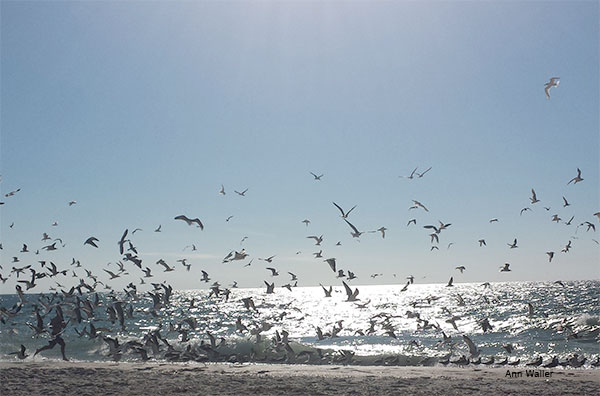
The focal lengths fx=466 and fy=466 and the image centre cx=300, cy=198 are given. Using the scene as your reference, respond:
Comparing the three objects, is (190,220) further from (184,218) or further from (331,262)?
(331,262)

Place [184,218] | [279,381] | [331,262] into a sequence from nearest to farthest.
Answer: [279,381] → [184,218] → [331,262]

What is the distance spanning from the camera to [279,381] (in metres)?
19.8

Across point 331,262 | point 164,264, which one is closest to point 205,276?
point 164,264

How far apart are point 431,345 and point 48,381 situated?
101 ft

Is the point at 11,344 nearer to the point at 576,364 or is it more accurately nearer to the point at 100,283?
the point at 100,283

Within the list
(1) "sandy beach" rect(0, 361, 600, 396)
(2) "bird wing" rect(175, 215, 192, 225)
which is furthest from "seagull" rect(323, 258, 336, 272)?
(2) "bird wing" rect(175, 215, 192, 225)

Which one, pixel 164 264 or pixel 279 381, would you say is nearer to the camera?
pixel 279 381

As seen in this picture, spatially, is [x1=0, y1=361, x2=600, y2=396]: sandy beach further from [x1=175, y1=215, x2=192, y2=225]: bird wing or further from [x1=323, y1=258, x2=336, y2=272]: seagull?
[x1=175, y1=215, x2=192, y2=225]: bird wing

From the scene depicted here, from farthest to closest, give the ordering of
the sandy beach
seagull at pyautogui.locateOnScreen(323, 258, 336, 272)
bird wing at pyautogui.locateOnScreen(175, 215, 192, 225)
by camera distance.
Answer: seagull at pyautogui.locateOnScreen(323, 258, 336, 272)
bird wing at pyautogui.locateOnScreen(175, 215, 192, 225)
the sandy beach

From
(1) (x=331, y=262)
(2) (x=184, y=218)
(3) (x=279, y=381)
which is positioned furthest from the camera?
(1) (x=331, y=262)

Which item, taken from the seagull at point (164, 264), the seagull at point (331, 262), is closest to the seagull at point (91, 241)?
the seagull at point (164, 264)

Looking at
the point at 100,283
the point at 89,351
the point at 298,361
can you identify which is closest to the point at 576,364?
the point at 298,361

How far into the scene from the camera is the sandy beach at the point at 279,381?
687 inches

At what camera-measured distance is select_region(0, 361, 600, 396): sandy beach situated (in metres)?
17.5
